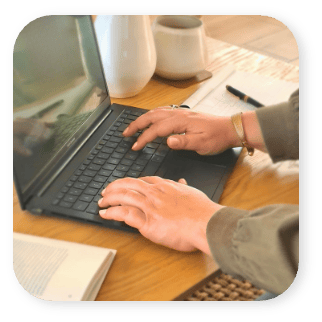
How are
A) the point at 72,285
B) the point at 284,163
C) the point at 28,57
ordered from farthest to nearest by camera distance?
the point at 284,163 < the point at 28,57 < the point at 72,285

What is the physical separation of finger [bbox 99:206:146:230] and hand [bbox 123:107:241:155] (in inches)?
7.0

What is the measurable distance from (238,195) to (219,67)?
504mm

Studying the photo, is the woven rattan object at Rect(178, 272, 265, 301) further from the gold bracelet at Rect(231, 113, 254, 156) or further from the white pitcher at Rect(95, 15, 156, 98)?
the white pitcher at Rect(95, 15, 156, 98)

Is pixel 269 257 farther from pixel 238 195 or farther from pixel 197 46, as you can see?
pixel 197 46

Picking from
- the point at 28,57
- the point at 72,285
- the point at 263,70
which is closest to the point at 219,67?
the point at 263,70

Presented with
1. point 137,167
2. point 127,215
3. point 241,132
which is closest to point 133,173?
point 137,167

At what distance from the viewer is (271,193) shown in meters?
0.60

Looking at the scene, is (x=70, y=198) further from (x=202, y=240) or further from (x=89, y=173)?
(x=202, y=240)

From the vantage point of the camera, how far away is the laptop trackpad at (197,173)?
0.59 m

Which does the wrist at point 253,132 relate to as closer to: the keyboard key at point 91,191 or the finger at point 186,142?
the finger at point 186,142

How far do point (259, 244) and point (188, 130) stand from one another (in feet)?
1.02

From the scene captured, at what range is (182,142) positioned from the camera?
66 cm

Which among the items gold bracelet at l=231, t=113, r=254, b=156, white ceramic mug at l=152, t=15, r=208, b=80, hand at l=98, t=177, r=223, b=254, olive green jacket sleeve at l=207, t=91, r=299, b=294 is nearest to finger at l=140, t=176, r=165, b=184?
hand at l=98, t=177, r=223, b=254

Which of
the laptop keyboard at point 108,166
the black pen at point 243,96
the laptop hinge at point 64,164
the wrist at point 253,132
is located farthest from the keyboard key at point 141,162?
the black pen at point 243,96
